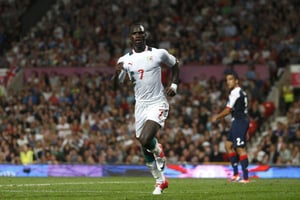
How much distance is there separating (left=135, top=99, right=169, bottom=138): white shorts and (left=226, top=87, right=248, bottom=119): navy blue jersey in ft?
16.0

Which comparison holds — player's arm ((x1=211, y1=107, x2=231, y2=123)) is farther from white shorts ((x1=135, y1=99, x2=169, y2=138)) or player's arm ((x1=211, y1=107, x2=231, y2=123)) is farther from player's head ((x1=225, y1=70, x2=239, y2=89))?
white shorts ((x1=135, y1=99, x2=169, y2=138))

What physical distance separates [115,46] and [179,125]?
639cm

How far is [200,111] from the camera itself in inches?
1170

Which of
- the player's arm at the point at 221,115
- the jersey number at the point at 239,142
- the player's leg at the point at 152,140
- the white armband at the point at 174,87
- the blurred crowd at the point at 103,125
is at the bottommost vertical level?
the blurred crowd at the point at 103,125

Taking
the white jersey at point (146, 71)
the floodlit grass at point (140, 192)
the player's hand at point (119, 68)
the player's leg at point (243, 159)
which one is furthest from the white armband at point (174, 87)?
the player's leg at point (243, 159)

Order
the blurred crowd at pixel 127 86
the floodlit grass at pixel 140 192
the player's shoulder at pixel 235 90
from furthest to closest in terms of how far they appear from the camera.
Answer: the blurred crowd at pixel 127 86, the player's shoulder at pixel 235 90, the floodlit grass at pixel 140 192

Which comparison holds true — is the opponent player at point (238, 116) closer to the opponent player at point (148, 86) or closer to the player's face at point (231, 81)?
the player's face at point (231, 81)

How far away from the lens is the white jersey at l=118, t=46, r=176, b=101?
1528 centimetres

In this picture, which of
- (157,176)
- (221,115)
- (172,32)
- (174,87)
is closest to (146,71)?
(174,87)

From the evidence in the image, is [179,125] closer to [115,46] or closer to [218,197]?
[115,46]

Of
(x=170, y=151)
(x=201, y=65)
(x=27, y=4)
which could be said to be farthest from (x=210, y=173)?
(x=27, y=4)

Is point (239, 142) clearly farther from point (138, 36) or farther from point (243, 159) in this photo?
point (138, 36)

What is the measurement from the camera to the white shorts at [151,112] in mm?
15133

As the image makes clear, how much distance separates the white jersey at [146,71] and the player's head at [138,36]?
125mm
